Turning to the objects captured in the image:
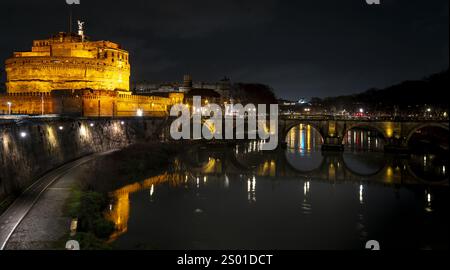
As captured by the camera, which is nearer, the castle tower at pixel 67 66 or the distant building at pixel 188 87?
the castle tower at pixel 67 66

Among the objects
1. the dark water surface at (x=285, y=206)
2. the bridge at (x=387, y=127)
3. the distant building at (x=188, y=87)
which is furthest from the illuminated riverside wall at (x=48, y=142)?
the distant building at (x=188, y=87)

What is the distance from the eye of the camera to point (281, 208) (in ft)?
65.9

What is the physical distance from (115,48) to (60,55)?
24.1 ft

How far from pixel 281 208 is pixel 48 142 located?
14161 mm

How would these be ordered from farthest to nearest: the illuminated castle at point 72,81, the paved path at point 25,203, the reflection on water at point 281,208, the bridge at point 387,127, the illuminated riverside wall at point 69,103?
the illuminated castle at point 72,81 → the illuminated riverside wall at point 69,103 → the bridge at point 387,127 → the reflection on water at point 281,208 → the paved path at point 25,203

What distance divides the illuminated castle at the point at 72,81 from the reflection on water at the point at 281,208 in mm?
17117

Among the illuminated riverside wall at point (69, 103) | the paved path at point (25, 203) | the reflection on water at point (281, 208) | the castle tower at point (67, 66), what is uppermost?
the castle tower at point (67, 66)

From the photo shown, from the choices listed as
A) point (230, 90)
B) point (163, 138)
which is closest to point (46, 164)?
point (163, 138)

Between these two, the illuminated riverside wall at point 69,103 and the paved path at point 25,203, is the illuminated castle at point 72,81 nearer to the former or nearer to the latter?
the illuminated riverside wall at point 69,103

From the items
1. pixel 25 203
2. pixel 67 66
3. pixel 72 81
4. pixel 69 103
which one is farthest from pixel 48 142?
pixel 67 66

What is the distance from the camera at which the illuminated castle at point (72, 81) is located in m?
43.1

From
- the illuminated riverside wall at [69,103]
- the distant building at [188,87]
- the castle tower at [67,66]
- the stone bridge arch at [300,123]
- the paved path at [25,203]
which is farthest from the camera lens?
the distant building at [188,87]

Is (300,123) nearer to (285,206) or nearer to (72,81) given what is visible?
(285,206)
